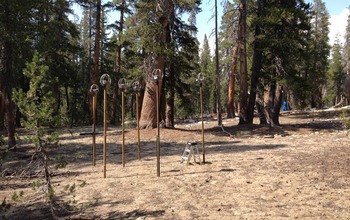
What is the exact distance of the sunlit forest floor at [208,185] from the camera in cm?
505

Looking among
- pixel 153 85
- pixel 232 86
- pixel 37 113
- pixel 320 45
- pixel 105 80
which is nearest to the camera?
pixel 37 113

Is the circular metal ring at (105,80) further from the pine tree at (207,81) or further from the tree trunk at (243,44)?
the pine tree at (207,81)

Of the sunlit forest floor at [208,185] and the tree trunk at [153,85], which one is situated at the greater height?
the tree trunk at [153,85]

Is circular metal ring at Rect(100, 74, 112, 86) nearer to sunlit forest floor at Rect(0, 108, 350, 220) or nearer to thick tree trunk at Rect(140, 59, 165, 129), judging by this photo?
sunlit forest floor at Rect(0, 108, 350, 220)

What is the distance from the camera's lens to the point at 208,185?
256 inches

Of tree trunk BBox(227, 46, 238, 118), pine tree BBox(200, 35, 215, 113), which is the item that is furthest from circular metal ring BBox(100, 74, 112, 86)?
pine tree BBox(200, 35, 215, 113)

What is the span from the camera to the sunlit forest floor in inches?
199

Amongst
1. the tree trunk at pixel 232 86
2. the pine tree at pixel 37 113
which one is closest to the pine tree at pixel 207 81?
the tree trunk at pixel 232 86

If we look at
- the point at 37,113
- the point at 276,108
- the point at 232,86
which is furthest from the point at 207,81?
the point at 37,113

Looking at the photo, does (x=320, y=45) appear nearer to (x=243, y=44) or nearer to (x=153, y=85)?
(x=243, y=44)

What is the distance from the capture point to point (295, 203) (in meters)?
5.26

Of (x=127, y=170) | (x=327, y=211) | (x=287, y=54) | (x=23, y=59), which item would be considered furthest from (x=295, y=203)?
(x=287, y=54)

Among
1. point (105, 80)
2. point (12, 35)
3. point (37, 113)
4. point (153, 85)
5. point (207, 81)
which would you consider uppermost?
point (207, 81)

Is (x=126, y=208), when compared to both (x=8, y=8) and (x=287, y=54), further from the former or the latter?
(x=287, y=54)
